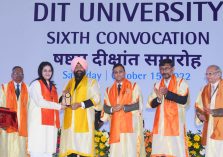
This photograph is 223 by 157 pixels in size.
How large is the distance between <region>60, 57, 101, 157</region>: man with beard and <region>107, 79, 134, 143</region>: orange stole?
0.82ft

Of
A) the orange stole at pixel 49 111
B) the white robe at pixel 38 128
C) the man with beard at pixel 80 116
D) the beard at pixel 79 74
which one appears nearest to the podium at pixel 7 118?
the white robe at pixel 38 128

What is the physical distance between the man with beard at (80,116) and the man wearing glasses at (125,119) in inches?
10.3

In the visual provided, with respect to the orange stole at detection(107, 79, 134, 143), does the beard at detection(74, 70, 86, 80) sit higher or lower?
higher

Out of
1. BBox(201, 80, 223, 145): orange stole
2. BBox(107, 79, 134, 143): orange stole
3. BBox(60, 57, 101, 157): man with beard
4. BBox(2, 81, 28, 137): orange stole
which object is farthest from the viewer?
BBox(2, 81, 28, 137): orange stole

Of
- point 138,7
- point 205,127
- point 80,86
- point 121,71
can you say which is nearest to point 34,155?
point 80,86

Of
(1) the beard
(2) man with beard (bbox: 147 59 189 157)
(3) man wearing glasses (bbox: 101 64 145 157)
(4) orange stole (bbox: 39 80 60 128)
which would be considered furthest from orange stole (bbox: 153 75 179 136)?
(4) orange stole (bbox: 39 80 60 128)

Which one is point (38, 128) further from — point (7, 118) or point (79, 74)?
point (79, 74)

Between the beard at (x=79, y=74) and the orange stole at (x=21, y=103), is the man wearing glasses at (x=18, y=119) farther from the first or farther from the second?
the beard at (x=79, y=74)

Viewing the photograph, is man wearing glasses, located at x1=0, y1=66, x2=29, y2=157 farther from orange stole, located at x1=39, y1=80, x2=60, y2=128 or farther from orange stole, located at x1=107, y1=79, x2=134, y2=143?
orange stole, located at x1=107, y1=79, x2=134, y2=143

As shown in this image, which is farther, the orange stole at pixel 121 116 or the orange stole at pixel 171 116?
the orange stole at pixel 121 116

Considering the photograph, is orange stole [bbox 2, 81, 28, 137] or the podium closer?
the podium

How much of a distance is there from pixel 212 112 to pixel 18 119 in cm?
279

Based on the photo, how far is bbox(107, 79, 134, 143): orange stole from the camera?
22.9ft

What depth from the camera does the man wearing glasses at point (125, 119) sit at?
6945 mm
